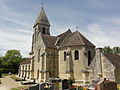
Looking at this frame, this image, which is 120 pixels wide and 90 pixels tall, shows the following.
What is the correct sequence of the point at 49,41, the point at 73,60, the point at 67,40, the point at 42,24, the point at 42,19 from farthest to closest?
the point at 42,19 < the point at 42,24 < the point at 49,41 < the point at 67,40 < the point at 73,60

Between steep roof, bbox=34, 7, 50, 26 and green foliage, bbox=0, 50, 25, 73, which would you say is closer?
steep roof, bbox=34, 7, 50, 26

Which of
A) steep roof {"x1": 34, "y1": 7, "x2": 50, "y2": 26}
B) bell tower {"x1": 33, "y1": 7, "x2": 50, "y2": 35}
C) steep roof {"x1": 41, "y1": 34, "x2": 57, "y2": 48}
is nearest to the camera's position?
steep roof {"x1": 41, "y1": 34, "x2": 57, "y2": 48}

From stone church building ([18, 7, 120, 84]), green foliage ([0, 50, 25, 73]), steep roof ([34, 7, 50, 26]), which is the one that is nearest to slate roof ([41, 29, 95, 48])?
stone church building ([18, 7, 120, 84])

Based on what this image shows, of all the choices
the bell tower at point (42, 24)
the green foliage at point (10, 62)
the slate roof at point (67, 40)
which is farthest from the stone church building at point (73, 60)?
the green foliage at point (10, 62)

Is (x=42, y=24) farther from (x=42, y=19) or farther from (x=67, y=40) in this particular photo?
(x=67, y=40)

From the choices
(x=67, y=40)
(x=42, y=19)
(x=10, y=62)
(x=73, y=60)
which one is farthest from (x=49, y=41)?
(x=10, y=62)

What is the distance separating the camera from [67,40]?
34.1 m

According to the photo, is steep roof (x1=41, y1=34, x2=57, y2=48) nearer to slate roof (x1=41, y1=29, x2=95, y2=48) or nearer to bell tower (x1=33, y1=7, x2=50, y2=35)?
slate roof (x1=41, y1=29, x2=95, y2=48)

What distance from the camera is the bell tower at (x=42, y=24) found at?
42375 millimetres

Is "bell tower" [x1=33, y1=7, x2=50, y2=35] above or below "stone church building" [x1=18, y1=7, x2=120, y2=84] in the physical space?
above

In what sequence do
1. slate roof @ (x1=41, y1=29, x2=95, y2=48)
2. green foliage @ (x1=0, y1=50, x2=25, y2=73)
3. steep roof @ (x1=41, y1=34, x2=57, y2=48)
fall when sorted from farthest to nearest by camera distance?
green foliage @ (x1=0, y1=50, x2=25, y2=73) → steep roof @ (x1=41, y1=34, x2=57, y2=48) → slate roof @ (x1=41, y1=29, x2=95, y2=48)

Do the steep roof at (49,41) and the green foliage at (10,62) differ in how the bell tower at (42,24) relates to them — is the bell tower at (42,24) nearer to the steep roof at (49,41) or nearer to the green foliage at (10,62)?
the steep roof at (49,41)

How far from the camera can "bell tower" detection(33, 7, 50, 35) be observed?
4238cm

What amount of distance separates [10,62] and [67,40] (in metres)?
45.9
